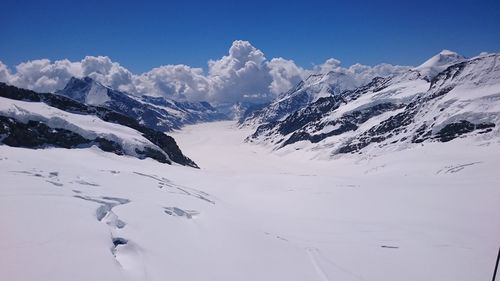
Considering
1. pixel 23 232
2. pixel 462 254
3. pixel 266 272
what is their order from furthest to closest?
1. pixel 462 254
2. pixel 266 272
3. pixel 23 232

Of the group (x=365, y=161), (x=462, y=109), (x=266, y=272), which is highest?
(x=462, y=109)

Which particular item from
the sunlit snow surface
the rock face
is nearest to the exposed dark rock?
the sunlit snow surface

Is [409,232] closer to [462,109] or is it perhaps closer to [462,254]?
[462,254]

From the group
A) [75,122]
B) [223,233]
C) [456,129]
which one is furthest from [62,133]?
[456,129]

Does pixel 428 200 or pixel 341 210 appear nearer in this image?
pixel 341 210

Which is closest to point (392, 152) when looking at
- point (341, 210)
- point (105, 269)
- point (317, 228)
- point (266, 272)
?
point (341, 210)

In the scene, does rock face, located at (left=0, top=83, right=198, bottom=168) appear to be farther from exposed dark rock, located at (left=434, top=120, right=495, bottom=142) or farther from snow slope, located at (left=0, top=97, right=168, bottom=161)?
exposed dark rock, located at (left=434, top=120, right=495, bottom=142)

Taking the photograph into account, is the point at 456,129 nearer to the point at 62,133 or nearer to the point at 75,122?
the point at 75,122

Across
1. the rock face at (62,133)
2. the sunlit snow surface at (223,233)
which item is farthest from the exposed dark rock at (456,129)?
the rock face at (62,133)

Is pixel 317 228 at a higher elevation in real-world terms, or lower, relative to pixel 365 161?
lower
